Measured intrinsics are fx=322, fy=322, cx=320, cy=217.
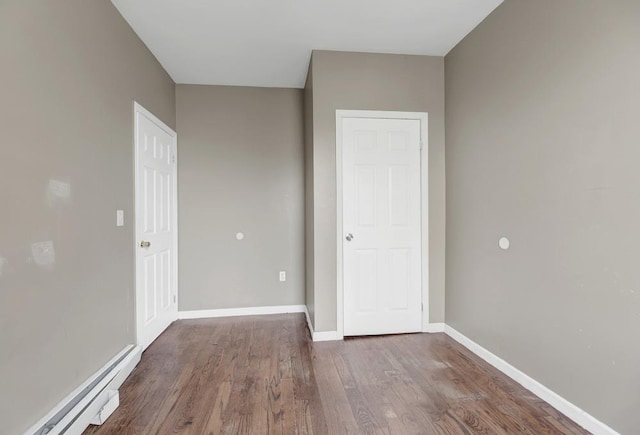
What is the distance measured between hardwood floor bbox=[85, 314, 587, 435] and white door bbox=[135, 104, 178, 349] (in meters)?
0.33

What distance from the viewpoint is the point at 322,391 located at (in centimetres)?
207

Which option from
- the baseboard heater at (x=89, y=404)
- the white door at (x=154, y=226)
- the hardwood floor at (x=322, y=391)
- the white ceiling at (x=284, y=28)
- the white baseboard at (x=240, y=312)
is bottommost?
the hardwood floor at (x=322, y=391)

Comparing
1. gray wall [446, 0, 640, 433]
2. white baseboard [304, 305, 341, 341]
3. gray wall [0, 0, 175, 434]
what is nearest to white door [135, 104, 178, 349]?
gray wall [0, 0, 175, 434]

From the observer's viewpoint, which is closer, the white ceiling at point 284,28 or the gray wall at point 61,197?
the gray wall at point 61,197

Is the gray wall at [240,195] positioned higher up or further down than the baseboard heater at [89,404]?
higher up

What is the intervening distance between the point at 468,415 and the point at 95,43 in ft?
10.3

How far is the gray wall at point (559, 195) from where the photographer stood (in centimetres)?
153

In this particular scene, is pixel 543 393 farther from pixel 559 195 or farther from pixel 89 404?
pixel 89 404

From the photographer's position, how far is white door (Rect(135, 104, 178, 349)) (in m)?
2.64

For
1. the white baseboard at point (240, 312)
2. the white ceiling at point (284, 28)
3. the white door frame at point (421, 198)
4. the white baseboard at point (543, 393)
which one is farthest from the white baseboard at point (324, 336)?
the white ceiling at point (284, 28)

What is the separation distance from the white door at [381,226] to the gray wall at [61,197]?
1793 mm

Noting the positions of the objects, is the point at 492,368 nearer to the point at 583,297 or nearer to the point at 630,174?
the point at 583,297

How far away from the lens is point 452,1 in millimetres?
2238

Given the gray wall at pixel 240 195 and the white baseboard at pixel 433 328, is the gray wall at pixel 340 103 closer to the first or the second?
the white baseboard at pixel 433 328
